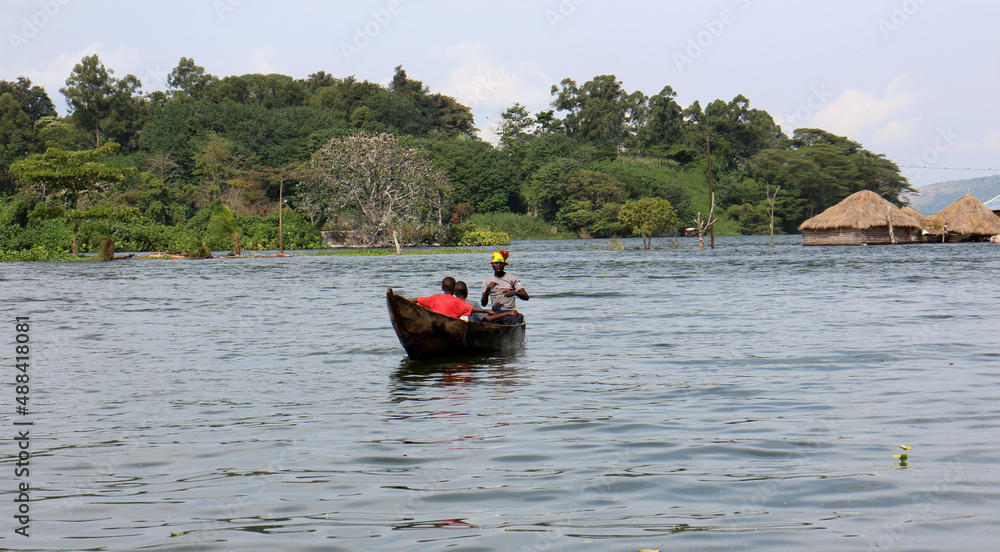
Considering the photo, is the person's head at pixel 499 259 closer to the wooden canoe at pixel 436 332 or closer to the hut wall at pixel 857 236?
the wooden canoe at pixel 436 332

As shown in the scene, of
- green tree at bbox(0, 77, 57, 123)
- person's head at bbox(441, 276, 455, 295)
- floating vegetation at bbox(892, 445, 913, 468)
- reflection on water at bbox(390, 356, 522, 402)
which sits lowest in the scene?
reflection on water at bbox(390, 356, 522, 402)

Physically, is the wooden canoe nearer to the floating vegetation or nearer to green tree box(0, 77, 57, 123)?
the floating vegetation

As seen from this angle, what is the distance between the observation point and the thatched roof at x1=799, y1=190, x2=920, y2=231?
6450cm

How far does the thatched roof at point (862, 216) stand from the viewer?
64.5 m

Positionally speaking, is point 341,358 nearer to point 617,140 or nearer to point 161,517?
point 161,517

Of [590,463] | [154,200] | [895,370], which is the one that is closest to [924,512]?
[590,463]

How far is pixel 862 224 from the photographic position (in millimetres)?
64250

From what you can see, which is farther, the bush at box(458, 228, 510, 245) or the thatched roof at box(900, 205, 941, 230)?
the bush at box(458, 228, 510, 245)

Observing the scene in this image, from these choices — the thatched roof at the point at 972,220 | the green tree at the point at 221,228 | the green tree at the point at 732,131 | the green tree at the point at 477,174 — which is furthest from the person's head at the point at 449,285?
the green tree at the point at 732,131

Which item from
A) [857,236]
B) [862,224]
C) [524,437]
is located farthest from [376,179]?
[524,437]

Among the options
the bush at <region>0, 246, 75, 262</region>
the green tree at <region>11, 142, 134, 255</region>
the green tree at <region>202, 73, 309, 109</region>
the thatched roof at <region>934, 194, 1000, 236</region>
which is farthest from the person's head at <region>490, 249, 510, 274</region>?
the green tree at <region>202, 73, 309, 109</region>

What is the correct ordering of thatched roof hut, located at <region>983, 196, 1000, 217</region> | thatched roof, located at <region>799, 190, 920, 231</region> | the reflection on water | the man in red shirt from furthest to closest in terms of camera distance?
1. thatched roof hut, located at <region>983, 196, 1000, 217</region>
2. thatched roof, located at <region>799, 190, 920, 231</region>
3. the man in red shirt
4. the reflection on water

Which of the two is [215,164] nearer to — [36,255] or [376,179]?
[376,179]

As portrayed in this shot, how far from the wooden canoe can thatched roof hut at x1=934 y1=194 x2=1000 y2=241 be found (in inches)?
2484
